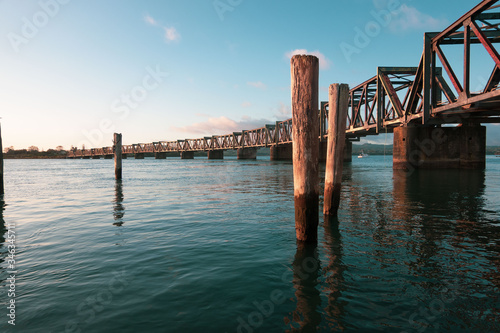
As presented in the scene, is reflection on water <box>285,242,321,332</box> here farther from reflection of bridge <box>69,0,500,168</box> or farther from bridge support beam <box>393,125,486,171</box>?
bridge support beam <box>393,125,486,171</box>

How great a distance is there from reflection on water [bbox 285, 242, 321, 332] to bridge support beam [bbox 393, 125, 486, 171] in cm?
3444

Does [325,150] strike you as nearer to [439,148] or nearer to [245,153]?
[439,148]

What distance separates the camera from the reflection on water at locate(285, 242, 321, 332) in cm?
438

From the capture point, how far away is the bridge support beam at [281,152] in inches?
4407

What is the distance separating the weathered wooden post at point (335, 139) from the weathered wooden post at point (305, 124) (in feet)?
13.8

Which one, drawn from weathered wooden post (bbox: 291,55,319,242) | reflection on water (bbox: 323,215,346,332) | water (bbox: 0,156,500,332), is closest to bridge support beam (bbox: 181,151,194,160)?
water (bbox: 0,156,500,332)

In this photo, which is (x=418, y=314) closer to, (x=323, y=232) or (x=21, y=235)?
(x=323, y=232)

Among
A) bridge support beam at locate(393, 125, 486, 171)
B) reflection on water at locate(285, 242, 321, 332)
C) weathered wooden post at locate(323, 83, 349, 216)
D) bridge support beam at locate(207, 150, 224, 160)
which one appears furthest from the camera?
bridge support beam at locate(207, 150, 224, 160)

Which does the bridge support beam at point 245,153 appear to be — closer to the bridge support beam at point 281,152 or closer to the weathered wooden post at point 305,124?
the bridge support beam at point 281,152

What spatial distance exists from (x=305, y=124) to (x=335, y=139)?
15.0ft

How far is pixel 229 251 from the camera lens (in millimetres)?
7738

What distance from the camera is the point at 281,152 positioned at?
11319 centimetres

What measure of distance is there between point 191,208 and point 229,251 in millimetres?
7152

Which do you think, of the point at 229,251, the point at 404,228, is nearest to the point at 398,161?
the point at 404,228
